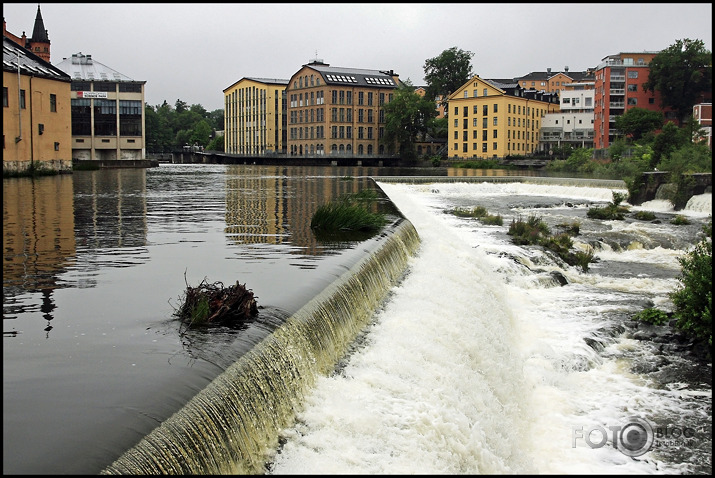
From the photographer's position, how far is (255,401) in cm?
627

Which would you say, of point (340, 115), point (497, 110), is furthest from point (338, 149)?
point (497, 110)

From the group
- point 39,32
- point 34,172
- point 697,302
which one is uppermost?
point 39,32

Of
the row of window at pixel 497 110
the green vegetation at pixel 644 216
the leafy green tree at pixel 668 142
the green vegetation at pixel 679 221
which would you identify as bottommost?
the green vegetation at pixel 679 221

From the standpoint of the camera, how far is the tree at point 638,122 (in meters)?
84.8

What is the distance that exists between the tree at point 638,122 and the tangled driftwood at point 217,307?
84.4m

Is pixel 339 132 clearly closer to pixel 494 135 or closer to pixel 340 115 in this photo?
pixel 340 115

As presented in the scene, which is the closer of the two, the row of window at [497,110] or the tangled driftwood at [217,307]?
the tangled driftwood at [217,307]

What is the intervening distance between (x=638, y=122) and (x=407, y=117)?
102 feet

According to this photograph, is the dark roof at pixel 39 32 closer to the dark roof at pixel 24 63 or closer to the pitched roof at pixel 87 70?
the pitched roof at pixel 87 70

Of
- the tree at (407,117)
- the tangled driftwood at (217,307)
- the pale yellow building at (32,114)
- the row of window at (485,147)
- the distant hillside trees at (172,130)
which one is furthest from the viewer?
the distant hillside trees at (172,130)

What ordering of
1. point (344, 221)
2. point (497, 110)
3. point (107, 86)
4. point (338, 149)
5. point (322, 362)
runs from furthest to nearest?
point (338, 149), point (497, 110), point (107, 86), point (344, 221), point (322, 362)

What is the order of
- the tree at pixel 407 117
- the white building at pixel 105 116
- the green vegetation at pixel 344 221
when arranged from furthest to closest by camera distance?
the tree at pixel 407 117, the white building at pixel 105 116, the green vegetation at pixel 344 221

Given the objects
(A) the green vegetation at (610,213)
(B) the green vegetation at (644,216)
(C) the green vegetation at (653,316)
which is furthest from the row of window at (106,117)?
(C) the green vegetation at (653,316)

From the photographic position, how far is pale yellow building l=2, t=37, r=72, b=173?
4256 centimetres
